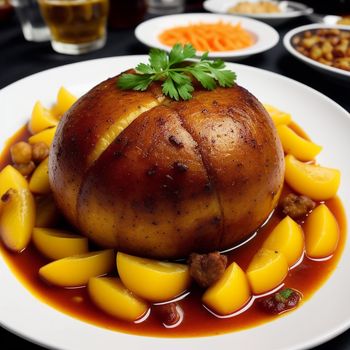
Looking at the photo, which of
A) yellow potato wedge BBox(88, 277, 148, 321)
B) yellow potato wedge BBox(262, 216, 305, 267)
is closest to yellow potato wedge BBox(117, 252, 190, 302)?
yellow potato wedge BBox(88, 277, 148, 321)

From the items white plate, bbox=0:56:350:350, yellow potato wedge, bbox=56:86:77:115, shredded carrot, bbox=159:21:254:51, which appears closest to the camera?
white plate, bbox=0:56:350:350

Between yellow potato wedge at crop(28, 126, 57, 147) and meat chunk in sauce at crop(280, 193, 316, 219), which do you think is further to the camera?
yellow potato wedge at crop(28, 126, 57, 147)

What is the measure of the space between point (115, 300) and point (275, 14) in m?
4.25

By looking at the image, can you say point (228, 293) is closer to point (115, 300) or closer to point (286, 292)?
point (286, 292)

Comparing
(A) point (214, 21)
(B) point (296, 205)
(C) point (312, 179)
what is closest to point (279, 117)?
(C) point (312, 179)

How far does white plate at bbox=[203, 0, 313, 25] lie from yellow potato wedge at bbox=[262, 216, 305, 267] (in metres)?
3.52

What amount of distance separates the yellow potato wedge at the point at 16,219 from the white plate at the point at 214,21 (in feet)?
6.71

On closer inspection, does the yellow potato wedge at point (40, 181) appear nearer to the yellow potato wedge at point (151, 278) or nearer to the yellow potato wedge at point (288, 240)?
the yellow potato wedge at point (151, 278)

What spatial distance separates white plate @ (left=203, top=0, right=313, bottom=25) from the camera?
521cm

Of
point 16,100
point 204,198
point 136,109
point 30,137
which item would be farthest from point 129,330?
point 16,100

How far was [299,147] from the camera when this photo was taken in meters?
2.88

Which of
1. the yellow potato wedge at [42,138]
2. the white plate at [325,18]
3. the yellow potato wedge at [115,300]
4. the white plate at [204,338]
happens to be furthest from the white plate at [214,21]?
the yellow potato wedge at [115,300]

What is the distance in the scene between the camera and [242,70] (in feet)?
11.7

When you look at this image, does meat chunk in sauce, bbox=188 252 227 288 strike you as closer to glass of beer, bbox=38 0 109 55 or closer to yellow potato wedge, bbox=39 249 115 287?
yellow potato wedge, bbox=39 249 115 287
